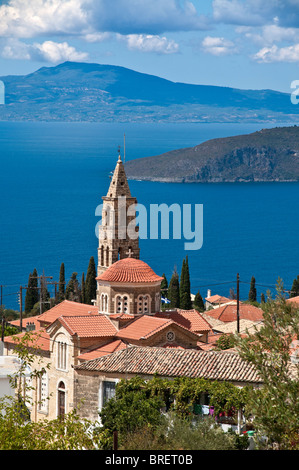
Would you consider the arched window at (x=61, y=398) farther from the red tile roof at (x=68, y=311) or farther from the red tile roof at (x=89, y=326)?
the red tile roof at (x=68, y=311)

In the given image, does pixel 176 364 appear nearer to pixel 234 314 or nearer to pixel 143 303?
pixel 143 303

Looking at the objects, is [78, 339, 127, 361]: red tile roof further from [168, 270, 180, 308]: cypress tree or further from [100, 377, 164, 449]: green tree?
[168, 270, 180, 308]: cypress tree

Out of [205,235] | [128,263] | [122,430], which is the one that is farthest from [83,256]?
[122,430]

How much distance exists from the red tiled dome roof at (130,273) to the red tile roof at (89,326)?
2201 mm

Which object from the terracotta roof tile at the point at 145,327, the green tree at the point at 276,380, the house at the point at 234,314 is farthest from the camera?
the house at the point at 234,314

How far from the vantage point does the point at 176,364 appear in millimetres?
38656

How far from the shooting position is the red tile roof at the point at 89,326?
1784 inches

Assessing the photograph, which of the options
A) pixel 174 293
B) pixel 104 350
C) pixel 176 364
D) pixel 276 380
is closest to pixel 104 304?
pixel 104 350

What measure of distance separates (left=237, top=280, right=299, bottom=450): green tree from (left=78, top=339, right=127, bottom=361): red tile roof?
61.7ft

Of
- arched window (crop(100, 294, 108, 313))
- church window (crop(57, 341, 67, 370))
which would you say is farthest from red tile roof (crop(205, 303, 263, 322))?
church window (crop(57, 341, 67, 370))

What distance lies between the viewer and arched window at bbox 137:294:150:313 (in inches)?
1879

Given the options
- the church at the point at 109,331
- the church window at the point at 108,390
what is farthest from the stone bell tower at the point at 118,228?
the church window at the point at 108,390

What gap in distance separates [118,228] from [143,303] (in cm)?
976
